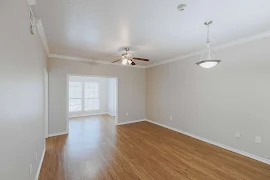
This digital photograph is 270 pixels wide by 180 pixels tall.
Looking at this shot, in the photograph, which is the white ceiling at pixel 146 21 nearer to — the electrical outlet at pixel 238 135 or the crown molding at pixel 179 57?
the crown molding at pixel 179 57

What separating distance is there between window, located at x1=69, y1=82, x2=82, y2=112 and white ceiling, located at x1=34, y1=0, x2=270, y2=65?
163 inches

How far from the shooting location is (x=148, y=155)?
320cm

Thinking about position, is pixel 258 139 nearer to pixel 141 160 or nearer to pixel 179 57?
pixel 141 160

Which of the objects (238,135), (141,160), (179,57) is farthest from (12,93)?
(179,57)

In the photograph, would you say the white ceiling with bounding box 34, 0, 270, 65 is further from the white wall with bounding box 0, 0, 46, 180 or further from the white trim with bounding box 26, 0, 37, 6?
the white wall with bounding box 0, 0, 46, 180

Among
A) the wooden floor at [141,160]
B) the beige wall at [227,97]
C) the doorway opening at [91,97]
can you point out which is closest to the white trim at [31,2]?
the wooden floor at [141,160]

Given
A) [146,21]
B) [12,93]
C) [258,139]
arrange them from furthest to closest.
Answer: [258,139] < [146,21] < [12,93]

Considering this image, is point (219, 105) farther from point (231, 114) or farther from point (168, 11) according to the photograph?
point (168, 11)

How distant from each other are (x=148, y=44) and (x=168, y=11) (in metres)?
1.47

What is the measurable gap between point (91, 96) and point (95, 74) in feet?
9.96

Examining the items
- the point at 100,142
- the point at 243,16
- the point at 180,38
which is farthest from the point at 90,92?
the point at 243,16

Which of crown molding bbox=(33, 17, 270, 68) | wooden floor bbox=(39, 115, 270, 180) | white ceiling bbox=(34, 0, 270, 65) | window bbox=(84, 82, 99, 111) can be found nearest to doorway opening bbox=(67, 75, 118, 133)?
window bbox=(84, 82, 99, 111)

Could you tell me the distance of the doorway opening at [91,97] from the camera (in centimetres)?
748

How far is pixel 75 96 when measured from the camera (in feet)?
24.9
